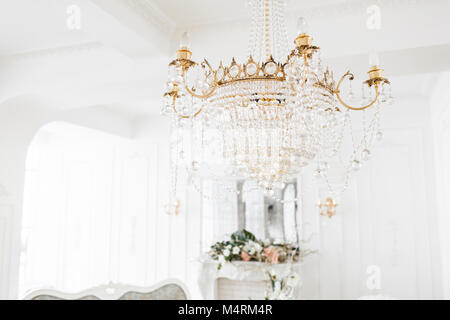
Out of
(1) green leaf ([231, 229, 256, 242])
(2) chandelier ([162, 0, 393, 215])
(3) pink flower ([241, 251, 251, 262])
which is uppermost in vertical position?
(2) chandelier ([162, 0, 393, 215])

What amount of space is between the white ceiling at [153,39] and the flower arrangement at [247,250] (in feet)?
6.50

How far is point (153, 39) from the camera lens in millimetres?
2420

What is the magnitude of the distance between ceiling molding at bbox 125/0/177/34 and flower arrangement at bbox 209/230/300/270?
2441 millimetres

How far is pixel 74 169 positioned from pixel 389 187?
425cm

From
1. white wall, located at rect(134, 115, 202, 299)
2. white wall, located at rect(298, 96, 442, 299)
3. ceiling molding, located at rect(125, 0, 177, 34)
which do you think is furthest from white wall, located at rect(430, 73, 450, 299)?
white wall, located at rect(134, 115, 202, 299)

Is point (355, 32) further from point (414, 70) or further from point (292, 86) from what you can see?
point (292, 86)

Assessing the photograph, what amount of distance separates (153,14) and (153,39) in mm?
144

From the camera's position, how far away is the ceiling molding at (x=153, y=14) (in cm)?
226

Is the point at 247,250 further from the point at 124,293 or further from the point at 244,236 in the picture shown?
the point at 124,293

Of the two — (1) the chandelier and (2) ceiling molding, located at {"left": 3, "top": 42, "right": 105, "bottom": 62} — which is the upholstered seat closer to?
(1) the chandelier

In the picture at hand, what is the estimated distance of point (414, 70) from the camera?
242 centimetres

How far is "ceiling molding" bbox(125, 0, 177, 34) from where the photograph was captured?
2.26m

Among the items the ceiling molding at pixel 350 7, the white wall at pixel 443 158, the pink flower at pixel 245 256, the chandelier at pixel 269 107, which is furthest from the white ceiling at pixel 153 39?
the pink flower at pixel 245 256

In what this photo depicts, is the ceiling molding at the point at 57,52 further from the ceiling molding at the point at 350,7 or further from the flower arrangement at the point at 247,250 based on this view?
the flower arrangement at the point at 247,250
